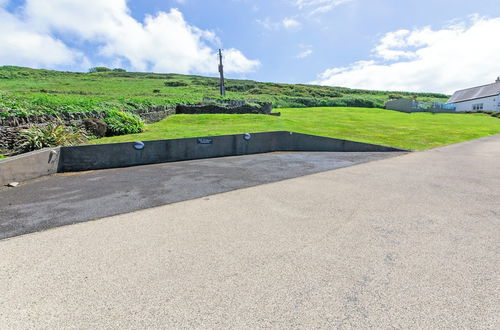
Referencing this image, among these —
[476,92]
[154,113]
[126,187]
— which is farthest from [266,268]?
[476,92]

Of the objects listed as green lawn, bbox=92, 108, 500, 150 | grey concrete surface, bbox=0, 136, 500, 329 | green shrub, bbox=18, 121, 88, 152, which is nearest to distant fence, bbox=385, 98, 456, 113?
green lawn, bbox=92, 108, 500, 150

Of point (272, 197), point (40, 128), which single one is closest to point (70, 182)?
point (40, 128)

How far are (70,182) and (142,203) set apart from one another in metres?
2.94

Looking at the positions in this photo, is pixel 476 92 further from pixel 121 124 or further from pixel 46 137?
pixel 46 137

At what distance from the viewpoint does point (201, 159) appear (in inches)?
377

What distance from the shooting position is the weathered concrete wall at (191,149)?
7723 millimetres

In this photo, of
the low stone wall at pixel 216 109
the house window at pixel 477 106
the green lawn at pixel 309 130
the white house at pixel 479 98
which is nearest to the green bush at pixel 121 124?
the green lawn at pixel 309 130

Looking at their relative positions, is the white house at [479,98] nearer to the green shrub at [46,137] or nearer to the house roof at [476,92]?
the house roof at [476,92]

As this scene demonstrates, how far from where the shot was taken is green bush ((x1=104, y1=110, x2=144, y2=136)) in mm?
10953

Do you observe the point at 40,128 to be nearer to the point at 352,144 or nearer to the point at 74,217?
A: the point at 74,217

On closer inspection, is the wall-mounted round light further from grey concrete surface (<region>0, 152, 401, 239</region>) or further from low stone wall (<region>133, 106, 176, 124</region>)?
low stone wall (<region>133, 106, 176, 124</region>)

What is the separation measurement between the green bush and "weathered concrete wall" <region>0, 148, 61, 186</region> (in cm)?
379

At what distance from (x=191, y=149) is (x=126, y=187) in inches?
154

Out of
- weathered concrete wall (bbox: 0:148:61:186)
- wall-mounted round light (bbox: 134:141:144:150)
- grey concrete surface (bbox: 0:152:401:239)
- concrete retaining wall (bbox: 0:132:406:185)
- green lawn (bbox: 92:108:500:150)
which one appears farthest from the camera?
green lawn (bbox: 92:108:500:150)
